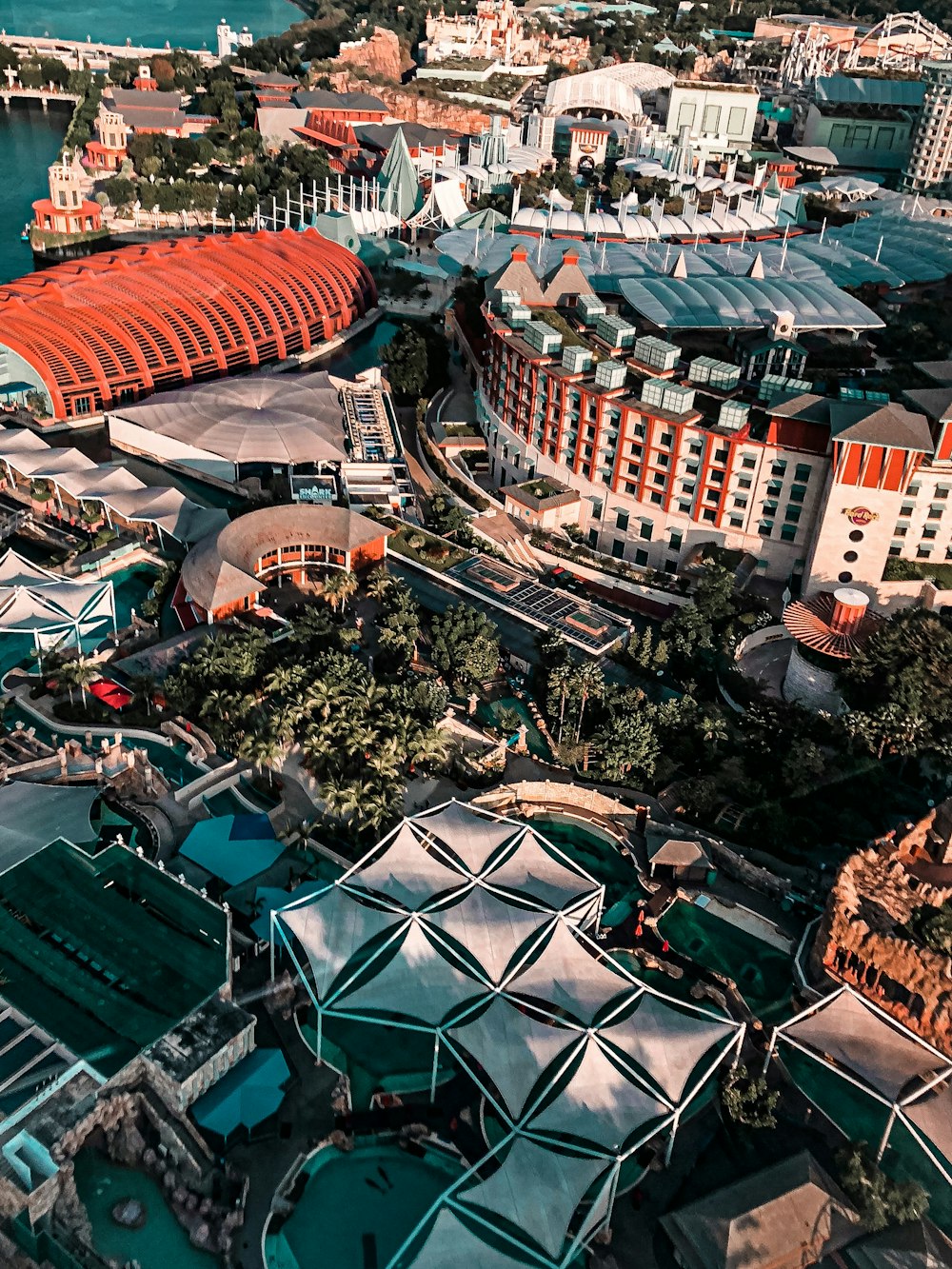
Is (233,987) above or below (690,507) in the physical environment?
below

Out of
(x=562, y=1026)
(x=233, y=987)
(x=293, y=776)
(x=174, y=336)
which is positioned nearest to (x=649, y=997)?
(x=562, y=1026)

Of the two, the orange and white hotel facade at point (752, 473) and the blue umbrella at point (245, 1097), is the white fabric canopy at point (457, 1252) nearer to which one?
the blue umbrella at point (245, 1097)

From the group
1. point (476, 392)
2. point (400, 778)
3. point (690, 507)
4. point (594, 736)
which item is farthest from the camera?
point (476, 392)

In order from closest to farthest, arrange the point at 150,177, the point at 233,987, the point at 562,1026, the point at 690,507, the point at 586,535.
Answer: the point at 562,1026, the point at 233,987, the point at 690,507, the point at 586,535, the point at 150,177

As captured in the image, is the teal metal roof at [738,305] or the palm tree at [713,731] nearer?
the palm tree at [713,731]

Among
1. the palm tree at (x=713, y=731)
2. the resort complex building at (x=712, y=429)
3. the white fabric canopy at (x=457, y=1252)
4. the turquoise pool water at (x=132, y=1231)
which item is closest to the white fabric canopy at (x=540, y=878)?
the palm tree at (x=713, y=731)

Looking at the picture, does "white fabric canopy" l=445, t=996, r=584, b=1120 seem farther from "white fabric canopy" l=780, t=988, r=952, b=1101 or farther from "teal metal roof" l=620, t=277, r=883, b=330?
"teal metal roof" l=620, t=277, r=883, b=330

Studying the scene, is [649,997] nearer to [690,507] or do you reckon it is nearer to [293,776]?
[293,776]

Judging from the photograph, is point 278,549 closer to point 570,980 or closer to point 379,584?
point 379,584

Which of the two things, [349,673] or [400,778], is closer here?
[400,778]
